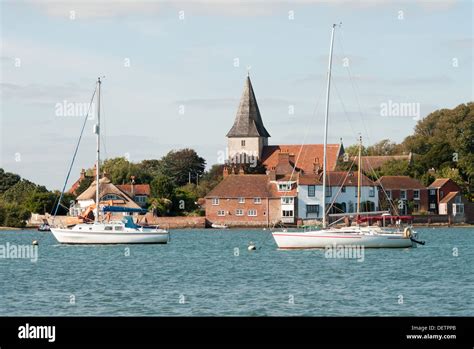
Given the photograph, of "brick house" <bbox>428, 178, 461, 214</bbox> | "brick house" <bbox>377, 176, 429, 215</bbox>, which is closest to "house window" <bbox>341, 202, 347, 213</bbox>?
"brick house" <bbox>377, 176, 429, 215</bbox>

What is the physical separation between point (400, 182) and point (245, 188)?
65.2ft

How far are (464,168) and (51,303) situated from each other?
10625 centimetres

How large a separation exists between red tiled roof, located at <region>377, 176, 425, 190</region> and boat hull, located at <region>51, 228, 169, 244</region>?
5849cm

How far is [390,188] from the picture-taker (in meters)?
124

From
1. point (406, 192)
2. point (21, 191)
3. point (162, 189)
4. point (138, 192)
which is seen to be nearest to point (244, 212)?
point (162, 189)

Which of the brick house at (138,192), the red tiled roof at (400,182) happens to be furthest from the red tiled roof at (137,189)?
the red tiled roof at (400,182)

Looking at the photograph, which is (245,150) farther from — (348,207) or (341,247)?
(341,247)

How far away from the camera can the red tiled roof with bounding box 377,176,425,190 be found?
124250 millimetres

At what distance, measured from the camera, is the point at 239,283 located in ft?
136

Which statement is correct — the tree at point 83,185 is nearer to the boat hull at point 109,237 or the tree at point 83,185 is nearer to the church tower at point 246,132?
the church tower at point 246,132

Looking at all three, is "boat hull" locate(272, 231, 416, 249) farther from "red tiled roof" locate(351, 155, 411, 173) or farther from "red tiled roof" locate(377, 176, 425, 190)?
"red tiled roof" locate(351, 155, 411, 173)

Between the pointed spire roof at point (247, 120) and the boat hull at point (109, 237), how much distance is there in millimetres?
88282
